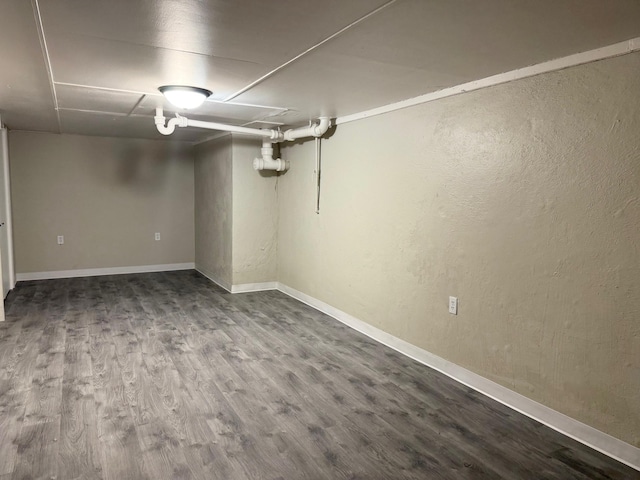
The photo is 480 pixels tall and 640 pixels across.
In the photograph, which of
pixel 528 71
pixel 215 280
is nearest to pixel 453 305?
pixel 528 71

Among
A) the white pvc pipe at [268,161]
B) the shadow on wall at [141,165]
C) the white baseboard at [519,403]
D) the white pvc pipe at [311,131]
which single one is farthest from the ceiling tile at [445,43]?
the shadow on wall at [141,165]

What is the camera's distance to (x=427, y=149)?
3312 mm

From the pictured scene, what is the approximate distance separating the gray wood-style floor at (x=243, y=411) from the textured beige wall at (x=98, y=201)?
85.5 inches

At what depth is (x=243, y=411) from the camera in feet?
8.69

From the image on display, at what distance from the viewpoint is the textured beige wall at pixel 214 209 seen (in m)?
Answer: 5.56

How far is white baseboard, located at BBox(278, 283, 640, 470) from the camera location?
2.22 meters

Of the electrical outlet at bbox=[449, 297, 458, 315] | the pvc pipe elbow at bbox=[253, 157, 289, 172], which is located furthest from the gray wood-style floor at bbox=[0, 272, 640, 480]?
the pvc pipe elbow at bbox=[253, 157, 289, 172]

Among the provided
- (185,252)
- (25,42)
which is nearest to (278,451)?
(25,42)

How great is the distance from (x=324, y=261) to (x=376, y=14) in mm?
3203

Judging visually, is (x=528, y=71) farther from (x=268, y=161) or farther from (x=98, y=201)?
(x=98, y=201)

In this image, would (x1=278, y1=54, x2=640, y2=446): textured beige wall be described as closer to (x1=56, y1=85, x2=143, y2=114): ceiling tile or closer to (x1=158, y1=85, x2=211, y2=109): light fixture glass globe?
(x1=158, y1=85, x2=211, y2=109): light fixture glass globe

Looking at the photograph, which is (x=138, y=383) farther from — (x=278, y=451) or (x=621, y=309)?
(x=621, y=309)

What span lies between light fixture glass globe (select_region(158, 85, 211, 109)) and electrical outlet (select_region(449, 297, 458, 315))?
7.24 ft

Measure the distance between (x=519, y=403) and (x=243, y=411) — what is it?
162 centimetres
